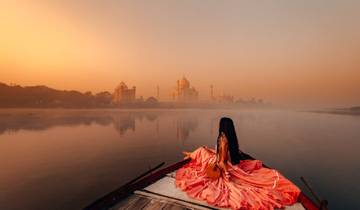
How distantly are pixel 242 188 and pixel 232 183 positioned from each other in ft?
0.78

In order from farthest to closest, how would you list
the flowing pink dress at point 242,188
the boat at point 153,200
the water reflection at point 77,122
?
the water reflection at point 77,122
the flowing pink dress at point 242,188
the boat at point 153,200

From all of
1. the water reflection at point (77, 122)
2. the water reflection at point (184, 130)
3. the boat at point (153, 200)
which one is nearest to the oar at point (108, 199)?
the boat at point (153, 200)

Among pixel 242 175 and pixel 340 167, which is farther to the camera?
pixel 340 167

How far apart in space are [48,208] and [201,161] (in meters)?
5.46

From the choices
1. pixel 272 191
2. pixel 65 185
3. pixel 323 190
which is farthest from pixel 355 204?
pixel 65 185

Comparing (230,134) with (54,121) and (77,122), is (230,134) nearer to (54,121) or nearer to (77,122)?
(77,122)

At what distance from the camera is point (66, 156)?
13922mm

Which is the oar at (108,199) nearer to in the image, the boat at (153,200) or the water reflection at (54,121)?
the boat at (153,200)

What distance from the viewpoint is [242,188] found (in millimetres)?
4281

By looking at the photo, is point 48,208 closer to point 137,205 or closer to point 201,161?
point 137,205

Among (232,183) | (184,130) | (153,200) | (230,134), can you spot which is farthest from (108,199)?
(184,130)

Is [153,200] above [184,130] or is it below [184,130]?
above

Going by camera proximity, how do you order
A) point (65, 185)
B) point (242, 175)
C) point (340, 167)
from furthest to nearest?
point (340, 167)
point (65, 185)
point (242, 175)

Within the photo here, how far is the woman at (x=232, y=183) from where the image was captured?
12.8 feet
